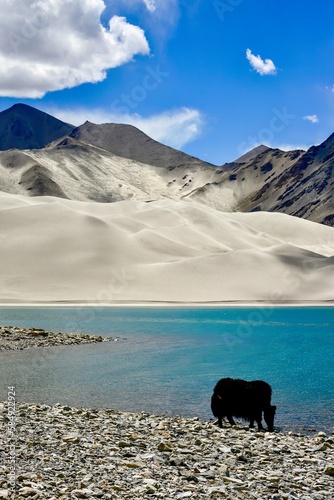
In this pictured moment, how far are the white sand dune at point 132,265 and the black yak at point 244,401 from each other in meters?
76.4

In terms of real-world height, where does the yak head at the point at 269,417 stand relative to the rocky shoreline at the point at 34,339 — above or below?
below

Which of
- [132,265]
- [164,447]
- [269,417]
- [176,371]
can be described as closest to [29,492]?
[164,447]

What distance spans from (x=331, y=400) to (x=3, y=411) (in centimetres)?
981

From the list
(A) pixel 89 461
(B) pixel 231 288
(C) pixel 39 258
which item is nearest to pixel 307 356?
(A) pixel 89 461

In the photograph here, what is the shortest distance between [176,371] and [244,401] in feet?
34.6

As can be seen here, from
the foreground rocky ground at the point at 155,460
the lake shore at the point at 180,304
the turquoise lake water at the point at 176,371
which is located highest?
the lake shore at the point at 180,304

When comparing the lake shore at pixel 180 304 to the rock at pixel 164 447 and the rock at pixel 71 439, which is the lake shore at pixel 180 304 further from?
the rock at pixel 164 447

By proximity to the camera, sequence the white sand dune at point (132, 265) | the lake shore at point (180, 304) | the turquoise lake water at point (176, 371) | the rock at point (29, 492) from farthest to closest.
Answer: the white sand dune at point (132, 265)
the lake shore at point (180, 304)
the turquoise lake water at point (176, 371)
the rock at point (29, 492)

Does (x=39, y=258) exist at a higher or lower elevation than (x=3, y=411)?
higher

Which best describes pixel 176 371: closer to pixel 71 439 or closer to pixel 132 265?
pixel 71 439

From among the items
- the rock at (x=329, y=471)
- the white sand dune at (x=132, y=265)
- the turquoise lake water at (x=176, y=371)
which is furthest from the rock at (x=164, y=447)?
the white sand dune at (x=132, y=265)

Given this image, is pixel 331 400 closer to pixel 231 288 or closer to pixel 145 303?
pixel 145 303

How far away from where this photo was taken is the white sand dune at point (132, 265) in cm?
9812

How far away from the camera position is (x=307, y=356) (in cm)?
3145
